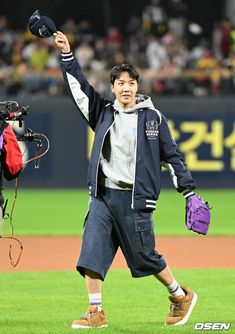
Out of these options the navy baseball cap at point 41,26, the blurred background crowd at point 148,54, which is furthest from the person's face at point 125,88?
the blurred background crowd at point 148,54

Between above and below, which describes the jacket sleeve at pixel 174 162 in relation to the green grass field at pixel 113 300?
above

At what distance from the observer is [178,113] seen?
21906mm

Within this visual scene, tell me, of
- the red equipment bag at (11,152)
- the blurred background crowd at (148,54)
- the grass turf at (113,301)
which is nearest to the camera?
the red equipment bag at (11,152)

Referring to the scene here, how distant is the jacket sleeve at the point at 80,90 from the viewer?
784 cm

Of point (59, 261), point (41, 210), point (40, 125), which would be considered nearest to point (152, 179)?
point (59, 261)

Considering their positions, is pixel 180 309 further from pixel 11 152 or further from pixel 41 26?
pixel 41 26

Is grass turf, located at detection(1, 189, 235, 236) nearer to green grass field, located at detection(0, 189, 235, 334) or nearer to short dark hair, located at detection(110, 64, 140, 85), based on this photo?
green grass field, located at detection(0, 189, 235, 334)

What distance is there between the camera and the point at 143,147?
7750mm

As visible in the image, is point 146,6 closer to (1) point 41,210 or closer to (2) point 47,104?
(2) point 47,104

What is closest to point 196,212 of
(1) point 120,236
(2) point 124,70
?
(1) point 120,236

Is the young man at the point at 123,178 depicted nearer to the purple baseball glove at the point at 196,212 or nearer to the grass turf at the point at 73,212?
the purple baseball glove at the point at 196,212

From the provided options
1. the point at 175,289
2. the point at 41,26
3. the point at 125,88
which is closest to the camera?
the point at 41,26

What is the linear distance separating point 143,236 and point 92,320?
0.74 metres

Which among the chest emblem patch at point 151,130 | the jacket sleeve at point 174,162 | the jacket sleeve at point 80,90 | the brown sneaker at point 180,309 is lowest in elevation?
the brown sneaker at point 180,309
